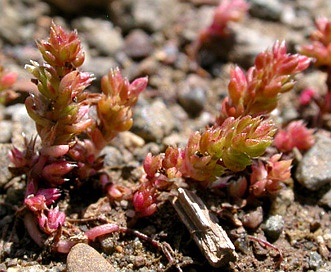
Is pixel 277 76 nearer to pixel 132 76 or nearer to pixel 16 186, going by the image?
pixel 132 76

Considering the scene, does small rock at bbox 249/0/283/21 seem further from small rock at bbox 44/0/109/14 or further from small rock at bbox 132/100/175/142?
small rock at bbox 132/100/175/142

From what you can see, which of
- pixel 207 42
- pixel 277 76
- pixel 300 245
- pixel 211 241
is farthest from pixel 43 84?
pixel 207 42

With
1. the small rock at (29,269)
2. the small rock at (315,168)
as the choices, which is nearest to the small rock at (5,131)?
the small rock at (29,269)

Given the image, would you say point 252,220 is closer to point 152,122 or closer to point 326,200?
point 326,200

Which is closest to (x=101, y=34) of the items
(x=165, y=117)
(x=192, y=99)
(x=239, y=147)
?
(x=192, y=99)

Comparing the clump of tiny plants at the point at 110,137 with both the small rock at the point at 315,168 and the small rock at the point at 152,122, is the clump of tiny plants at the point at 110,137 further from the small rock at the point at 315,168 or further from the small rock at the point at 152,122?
the small rock at the point at 152,122

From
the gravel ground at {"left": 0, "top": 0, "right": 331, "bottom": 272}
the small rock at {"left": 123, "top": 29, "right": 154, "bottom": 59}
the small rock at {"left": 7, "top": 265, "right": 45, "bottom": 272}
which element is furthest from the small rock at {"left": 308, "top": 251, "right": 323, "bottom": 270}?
the small rock at {"left": 123, "top": 29, "right": 154, "bottom": 59}
